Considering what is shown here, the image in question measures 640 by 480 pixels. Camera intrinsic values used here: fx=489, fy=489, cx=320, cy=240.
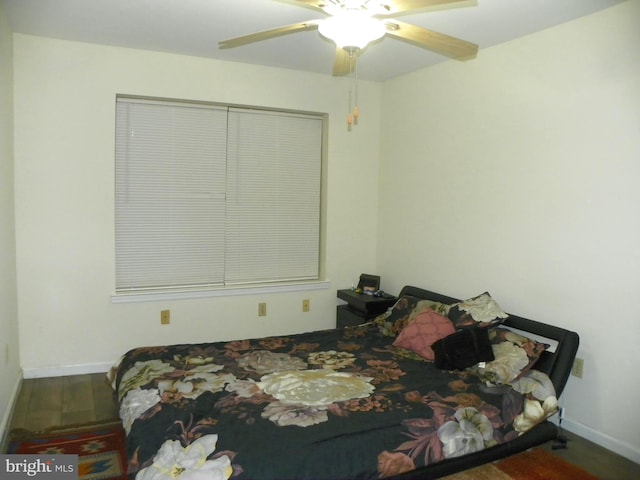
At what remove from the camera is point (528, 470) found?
8.37 feet

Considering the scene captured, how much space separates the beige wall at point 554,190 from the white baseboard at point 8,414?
10.5 ft

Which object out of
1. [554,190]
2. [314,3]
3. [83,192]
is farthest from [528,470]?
[83,192]

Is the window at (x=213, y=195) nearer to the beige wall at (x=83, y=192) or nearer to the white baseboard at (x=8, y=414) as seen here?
the beige wall at (x=83, y=192)

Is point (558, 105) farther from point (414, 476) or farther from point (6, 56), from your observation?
point (6, 56)

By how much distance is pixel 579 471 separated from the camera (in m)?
2.60

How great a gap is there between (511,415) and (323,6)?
2.22m

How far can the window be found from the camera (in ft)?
13.3

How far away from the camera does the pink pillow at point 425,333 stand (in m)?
3.26

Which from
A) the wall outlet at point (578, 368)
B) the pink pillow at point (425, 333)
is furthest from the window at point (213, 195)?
the wall outlet at point (578, 368)

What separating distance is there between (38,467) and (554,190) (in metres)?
3.25

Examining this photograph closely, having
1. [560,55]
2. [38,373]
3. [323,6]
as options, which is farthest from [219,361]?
[560,55]

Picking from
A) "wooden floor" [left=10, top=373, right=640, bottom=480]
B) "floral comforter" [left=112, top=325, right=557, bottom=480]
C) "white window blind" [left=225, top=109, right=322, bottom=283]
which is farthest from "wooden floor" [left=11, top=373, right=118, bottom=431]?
"white window blind" [left=225, top=109, right=322, bottom=283]

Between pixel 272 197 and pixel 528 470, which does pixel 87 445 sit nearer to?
pixel 528 470

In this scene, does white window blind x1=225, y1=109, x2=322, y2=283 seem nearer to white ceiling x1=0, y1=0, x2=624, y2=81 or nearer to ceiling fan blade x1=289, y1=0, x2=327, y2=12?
white ceiling x1=0, y1=0, x2=624, y2=81
